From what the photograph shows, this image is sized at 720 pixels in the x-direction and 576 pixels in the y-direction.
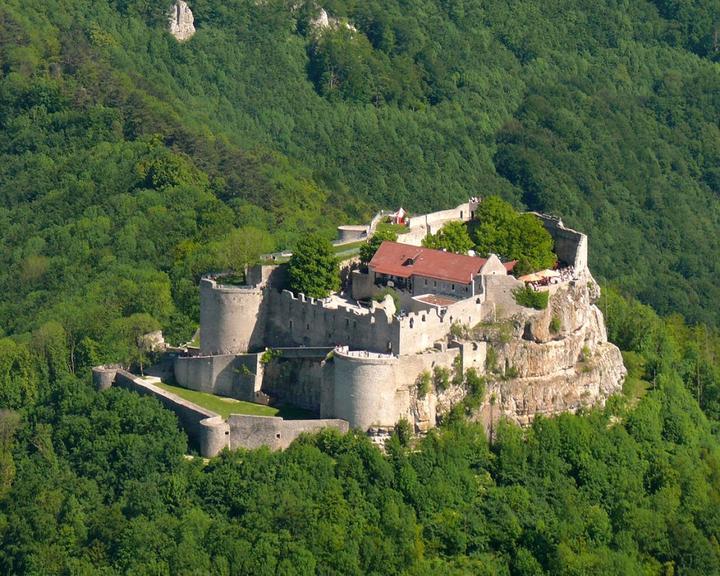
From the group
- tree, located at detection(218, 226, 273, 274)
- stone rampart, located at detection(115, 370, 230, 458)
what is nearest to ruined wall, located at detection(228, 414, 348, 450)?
stone rampart, located at detection(115, 370, 230, 458)

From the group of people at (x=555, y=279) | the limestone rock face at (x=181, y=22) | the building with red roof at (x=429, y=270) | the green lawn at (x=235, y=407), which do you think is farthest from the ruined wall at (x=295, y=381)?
the limestone rock face at (x=181, y=22)

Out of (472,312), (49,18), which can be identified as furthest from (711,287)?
(472,312)

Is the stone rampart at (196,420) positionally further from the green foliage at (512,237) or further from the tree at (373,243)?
the green foliage at (512,237)

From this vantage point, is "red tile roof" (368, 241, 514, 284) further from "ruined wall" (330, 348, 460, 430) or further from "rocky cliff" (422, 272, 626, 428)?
"ruined wall" (330, 348, 460, 430)

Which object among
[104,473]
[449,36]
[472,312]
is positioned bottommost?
[104,473]

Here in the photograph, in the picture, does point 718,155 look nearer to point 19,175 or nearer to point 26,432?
point 19,175

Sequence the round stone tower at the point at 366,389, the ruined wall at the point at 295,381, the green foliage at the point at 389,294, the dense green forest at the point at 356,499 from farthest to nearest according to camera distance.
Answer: the green foliage at the point at 389,294 → the ruined wall at the point at 295,381 → the round stone tower at the point at 366,389 → the dense green forest at the point at 356,499
